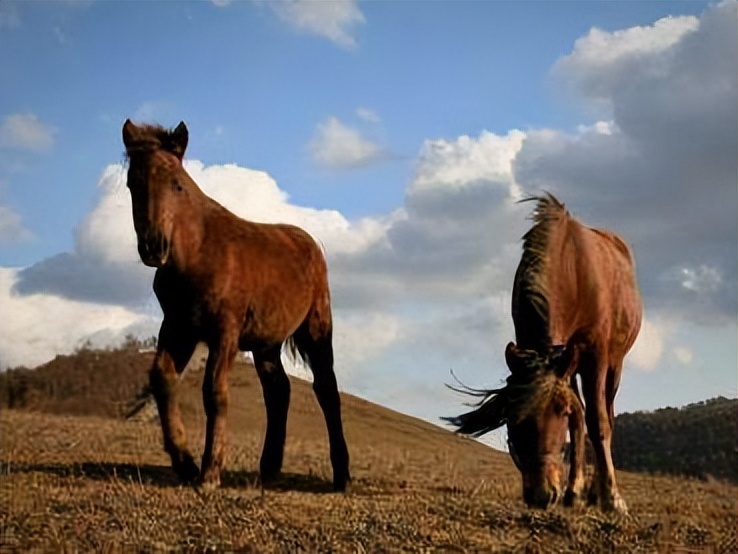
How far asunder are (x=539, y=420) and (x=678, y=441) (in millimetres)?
7200

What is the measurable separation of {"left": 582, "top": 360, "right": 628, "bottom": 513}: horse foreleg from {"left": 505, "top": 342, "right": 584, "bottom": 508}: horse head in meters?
1.04

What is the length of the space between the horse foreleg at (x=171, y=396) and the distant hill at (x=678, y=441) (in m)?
6.51

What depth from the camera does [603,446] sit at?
9000mm

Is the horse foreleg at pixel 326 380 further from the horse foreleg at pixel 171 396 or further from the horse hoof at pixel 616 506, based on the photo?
the horse hoof at pixel 616 506

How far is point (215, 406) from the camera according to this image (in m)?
8.14

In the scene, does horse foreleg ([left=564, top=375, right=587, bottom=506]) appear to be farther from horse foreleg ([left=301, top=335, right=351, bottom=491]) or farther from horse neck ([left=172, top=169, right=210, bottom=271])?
horse neck ([left=172, top=169, right=210, bottom=271])

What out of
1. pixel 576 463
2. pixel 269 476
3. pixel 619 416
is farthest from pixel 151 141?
pixel 619 416

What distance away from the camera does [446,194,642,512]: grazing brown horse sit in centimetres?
750

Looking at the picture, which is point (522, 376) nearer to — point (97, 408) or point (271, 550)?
point (271, 550)

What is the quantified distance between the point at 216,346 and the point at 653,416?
27.8ft

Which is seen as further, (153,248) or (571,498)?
(571,498)

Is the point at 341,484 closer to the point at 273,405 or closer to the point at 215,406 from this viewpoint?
the point at 273,405

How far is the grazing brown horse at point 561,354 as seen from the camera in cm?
750

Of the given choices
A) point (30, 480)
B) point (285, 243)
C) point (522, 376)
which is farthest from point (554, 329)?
point (30, 480)
